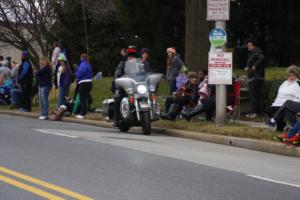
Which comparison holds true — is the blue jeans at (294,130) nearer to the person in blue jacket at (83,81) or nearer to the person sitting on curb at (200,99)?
the person sitting on curb at (200,99)

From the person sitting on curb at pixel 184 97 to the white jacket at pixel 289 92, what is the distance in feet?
10.2

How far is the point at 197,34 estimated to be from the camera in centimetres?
1994

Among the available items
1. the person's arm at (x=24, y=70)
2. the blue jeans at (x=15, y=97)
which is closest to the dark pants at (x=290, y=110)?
the person's arm at (x=24, y=70)

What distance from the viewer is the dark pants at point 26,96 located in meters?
22.3

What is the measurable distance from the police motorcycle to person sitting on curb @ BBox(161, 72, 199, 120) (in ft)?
4.19

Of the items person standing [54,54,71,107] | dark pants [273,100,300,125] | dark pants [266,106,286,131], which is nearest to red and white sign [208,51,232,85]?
dark pants [266,106,286,131]

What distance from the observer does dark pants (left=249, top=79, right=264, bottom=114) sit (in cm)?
1788

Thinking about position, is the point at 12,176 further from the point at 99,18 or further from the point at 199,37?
the point at 99,18

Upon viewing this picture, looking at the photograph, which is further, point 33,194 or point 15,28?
point 15,28

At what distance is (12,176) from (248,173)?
11.4 feet

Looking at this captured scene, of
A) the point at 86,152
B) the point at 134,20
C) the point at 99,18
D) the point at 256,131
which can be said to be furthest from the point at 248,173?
the point at 99,18

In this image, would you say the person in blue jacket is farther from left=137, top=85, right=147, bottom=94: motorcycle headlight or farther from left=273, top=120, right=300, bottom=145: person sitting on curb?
left=273, top=120, right=300, bottom=145: person sitting on curb

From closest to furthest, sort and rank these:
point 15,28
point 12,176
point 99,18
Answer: point 12,176, point 99,18, point 15,28

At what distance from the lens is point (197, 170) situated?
10320 mm
